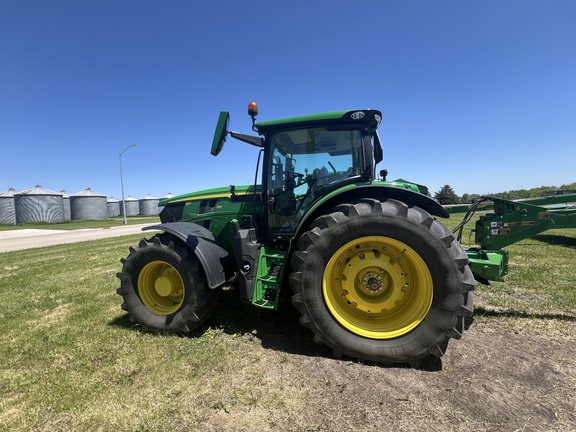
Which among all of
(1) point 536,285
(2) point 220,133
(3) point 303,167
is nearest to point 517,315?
(1) point 536,285

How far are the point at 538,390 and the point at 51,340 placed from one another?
4.49m

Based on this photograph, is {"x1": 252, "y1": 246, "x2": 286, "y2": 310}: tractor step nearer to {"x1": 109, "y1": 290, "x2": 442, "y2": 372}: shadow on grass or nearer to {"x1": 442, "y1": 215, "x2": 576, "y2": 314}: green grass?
{"x1": 109, "y1": 290, "x2": 442, "y2": 372}: shadow on grass

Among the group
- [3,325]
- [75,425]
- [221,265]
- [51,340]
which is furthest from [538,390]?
[3,325]

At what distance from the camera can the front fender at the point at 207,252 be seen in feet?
9.96

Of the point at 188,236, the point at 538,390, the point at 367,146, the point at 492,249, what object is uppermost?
the point at 367,146

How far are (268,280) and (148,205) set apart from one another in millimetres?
62069

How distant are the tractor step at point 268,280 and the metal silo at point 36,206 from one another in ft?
141

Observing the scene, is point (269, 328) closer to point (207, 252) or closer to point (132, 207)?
point (207, 252)

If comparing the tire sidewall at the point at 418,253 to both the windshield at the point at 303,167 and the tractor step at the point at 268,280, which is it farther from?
the windshield at the point at 303,167

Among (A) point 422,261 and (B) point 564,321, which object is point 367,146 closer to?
(A) point 422,261

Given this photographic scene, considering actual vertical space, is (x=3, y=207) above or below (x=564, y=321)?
above

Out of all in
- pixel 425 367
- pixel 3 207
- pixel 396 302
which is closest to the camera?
pixel 425 367

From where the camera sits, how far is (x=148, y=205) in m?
58.5

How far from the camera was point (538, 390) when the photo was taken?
2.09 meters
